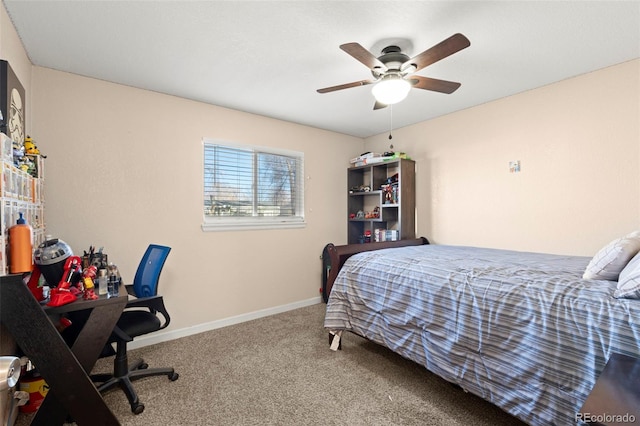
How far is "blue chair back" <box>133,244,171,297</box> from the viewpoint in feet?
6.74

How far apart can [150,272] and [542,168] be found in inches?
136

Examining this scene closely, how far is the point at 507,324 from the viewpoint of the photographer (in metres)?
1.49

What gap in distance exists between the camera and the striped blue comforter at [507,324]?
1.24 m

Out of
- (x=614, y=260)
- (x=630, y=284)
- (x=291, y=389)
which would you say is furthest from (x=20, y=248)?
(x=614, y=260)

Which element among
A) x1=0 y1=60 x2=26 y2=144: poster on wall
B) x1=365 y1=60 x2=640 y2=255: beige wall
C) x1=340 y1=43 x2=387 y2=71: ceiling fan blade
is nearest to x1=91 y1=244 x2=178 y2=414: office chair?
x1=0 y1=60 x2=26 y2=144: poster on wall

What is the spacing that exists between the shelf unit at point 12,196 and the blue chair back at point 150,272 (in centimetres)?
64

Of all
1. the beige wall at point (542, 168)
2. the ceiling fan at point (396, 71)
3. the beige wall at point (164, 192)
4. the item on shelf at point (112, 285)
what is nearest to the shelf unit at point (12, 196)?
the item on shelf at point (112, 285)

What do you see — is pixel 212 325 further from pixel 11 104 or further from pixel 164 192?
pixel 11 104

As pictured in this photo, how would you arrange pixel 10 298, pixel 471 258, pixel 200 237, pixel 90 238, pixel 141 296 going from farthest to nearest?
pixel 200 237 → pixel 90 238 → pixel 471 258 → pixel 141 296 → pixel 10 298

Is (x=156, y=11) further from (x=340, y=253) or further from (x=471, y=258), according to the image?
(x=471, y=258)

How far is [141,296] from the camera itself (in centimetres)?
211

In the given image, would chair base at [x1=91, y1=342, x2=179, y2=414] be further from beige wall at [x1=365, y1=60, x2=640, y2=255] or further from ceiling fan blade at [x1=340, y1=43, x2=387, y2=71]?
beige wall at [x1=365, y1=60, x2=640, y2=255]

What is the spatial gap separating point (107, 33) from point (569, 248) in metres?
3.87

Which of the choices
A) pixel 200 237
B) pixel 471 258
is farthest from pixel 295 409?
pixel 200 237
